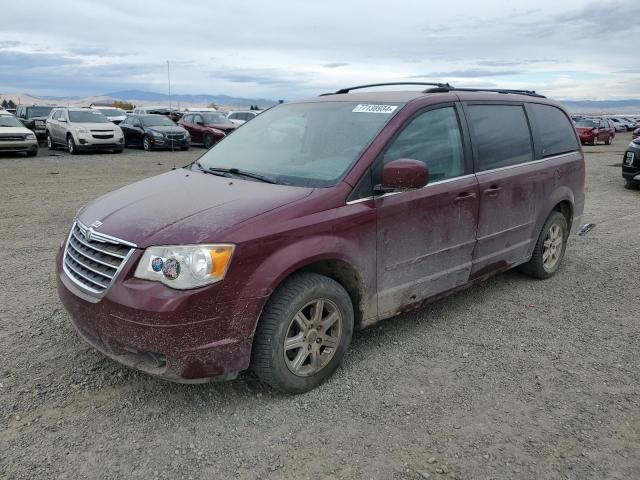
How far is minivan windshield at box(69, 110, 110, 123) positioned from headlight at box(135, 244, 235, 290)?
64.3 ft

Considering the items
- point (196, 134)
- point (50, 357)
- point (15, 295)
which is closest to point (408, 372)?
point (50, 357)

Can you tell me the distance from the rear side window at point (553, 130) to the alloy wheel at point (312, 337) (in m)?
2.95

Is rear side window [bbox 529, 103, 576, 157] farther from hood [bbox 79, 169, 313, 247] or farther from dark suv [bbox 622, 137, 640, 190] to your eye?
dark suv [bbox 622, 137, 640, 190]

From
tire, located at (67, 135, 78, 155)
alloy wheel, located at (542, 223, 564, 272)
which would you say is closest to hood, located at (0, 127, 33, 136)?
tire, located at (67, 135, 78, 155)

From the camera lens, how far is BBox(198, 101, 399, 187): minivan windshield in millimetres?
3578

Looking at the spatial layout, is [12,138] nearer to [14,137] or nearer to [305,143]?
[14,137]

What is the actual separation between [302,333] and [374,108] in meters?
1.72

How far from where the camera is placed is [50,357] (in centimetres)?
367

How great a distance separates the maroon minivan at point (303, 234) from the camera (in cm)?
284

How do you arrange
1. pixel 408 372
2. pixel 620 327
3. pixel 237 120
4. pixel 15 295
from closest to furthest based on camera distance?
pixel 408 372 < pixel 620 327 < pixel 15 295 < pixel 237 120

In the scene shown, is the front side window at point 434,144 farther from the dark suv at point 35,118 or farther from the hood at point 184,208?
the dark suv at point 35,118

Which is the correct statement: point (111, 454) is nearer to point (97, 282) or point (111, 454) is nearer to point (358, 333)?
point (97, 282)

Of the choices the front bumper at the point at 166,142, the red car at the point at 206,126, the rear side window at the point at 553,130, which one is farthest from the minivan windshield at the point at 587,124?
the rear side window at the point at 553,130

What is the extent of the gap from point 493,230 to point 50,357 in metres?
3.42
